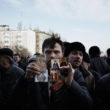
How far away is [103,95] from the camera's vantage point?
2088mm

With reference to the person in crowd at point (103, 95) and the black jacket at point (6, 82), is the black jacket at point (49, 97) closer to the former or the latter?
the person in crowd at point (103, 95)

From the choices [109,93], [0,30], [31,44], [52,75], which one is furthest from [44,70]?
[0,30]

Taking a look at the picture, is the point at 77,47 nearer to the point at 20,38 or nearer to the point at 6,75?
the point at 6,75

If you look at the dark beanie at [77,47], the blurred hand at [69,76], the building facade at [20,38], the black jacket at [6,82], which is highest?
the building facade at [20,38]

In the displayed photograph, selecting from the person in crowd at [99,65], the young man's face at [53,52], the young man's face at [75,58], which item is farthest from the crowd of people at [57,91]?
the person in crowd at [99,65]

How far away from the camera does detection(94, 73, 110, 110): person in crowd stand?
6.79ft

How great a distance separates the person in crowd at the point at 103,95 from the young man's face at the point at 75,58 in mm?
1237

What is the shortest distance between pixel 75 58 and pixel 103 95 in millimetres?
1353

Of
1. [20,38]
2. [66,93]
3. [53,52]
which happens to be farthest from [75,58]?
[20,38]

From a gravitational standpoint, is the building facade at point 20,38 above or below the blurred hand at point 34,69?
above

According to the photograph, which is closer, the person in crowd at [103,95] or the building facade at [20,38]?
the person in crowd at [103,95]

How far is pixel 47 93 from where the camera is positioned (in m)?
2.24

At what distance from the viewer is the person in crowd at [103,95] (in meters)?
2.07

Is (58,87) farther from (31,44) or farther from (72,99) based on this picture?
(31,44)
